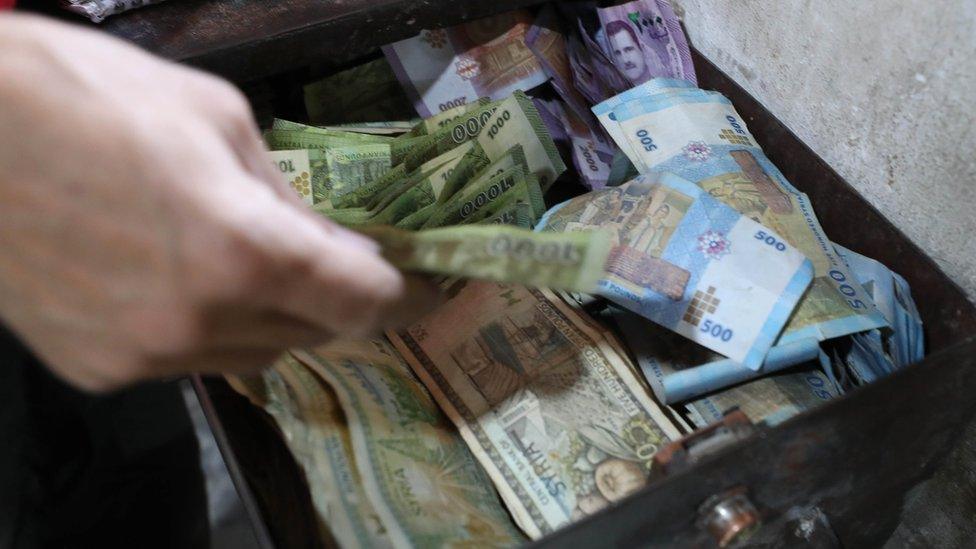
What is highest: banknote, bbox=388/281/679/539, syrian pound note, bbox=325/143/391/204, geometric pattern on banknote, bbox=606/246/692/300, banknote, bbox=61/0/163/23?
banknote, bbox=61/0/163/23

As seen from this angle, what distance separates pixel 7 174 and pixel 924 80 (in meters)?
0.80

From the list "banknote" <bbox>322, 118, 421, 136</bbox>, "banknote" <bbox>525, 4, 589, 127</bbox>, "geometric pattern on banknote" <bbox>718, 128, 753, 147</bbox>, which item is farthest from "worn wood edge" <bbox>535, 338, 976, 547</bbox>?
"banknote" <bbox>322, 118, 421, 136</bbox>

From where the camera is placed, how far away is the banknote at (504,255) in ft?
1.50

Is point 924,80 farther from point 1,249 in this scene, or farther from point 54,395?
point 54,395

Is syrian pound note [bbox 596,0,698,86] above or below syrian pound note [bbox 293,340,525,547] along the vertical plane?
above

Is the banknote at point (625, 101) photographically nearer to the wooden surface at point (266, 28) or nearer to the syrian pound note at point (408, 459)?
the wooden surface at point (266, 28)

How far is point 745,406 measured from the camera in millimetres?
772

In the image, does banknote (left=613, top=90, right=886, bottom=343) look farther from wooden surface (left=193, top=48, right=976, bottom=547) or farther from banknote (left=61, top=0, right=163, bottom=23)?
banknote (left=61, top=0, right=163, bottom=23)

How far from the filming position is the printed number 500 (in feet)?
2.55

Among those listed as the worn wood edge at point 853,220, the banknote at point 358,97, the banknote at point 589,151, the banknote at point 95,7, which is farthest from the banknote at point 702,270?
the banknote at point 95,7

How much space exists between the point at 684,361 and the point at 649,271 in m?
0.11

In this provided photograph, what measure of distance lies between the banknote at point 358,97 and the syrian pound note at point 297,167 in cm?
17

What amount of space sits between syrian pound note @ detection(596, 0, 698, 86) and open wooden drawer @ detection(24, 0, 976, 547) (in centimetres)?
4

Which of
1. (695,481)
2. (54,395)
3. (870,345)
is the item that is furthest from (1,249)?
(54,395)
